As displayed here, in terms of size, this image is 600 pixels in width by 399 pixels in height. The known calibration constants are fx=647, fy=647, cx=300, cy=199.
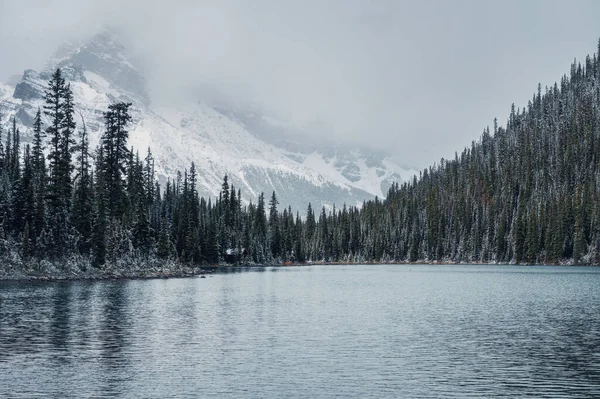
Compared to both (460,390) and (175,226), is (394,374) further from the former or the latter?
(175,226)

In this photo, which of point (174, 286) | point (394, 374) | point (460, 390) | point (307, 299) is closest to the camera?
point (460, 390)

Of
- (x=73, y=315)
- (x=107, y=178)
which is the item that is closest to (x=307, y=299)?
(x=73, y=315)

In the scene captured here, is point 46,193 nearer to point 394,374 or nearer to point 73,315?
point 73,315

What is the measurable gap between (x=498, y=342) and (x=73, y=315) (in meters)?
38.4

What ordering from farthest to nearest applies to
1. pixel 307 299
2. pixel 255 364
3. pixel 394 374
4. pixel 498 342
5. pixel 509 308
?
pixel 307 299 < pixel 509 308 < pixel 498 342 < pixel 255 364 < pixel 394 374

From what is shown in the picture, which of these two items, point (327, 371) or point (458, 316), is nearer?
point (327, 371)

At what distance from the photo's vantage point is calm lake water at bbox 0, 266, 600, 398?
34125 mm

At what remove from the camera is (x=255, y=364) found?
132 feet

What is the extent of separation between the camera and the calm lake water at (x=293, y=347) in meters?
34.1

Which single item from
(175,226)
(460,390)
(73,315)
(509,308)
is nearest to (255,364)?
(460,390)

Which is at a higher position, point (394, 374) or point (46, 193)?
point (46, 193)

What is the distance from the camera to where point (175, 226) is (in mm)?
173750

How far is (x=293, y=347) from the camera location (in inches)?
1815

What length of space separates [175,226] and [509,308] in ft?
384
